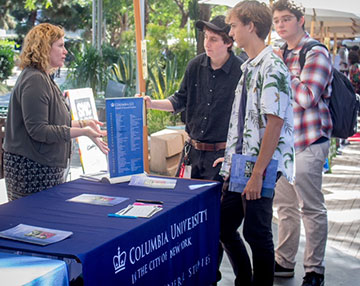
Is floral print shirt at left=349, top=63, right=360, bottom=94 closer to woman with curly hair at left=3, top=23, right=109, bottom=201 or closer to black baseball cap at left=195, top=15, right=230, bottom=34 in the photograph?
black baseball cap at left=195, top=15, right=230, bottom=34

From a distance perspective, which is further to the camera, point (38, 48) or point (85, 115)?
point (85, 115)

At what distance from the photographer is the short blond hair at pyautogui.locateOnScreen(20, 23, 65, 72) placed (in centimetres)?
358

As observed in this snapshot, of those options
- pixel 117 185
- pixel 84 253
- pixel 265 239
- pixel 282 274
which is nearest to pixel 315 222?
pixel 282 274

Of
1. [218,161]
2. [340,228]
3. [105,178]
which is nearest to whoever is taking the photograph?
[105,178]

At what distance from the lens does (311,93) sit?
3832mm

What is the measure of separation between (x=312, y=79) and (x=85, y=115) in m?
2.94

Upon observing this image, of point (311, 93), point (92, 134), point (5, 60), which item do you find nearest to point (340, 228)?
point (311, 93)

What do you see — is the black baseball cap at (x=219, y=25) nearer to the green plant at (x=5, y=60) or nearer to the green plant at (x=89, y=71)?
the green plant at (x=89, y=71)

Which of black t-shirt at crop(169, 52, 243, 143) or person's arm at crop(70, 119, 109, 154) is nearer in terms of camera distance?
person's arm at crop(70, 119, 109, 154)

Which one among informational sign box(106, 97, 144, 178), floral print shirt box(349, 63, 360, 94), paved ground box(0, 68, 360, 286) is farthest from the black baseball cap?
floral print shirt box(349, 63, 360, 94)

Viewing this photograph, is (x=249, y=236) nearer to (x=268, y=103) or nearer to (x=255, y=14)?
(x=268, y=103)

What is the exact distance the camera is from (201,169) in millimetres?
3900

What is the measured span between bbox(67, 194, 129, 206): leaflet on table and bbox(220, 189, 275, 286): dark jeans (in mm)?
701

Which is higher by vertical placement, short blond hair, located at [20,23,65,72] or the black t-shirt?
short blond hair, located at [20,23,65,72]
